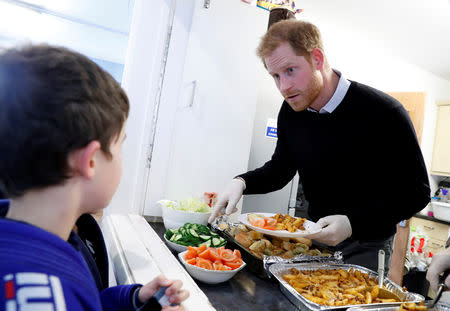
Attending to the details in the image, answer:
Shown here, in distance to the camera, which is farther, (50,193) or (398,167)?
(398,167)

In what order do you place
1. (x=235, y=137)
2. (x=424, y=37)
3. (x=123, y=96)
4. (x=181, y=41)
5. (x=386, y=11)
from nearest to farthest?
(x=123, y=96), (x=181, y=41), (x=235, y=137), (x=386, y=11), (x=424, y=37)

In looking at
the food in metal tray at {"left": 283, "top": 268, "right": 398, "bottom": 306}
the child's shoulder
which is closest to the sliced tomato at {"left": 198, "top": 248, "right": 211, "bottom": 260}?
the food in metal tray at {"left": 283, "top": 268, "right": 398, "bottom": 306}

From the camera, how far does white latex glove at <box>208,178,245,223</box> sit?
1503mm

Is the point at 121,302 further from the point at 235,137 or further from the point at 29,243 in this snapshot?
the point at 235,137

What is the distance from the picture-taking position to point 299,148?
1.71m

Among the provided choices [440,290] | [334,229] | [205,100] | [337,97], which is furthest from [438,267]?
[205,100]

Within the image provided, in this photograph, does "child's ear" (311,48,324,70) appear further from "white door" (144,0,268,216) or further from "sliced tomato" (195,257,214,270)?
A: "sliced tomato" (195,257,214,270)

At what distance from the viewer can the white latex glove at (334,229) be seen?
1240 millimetres

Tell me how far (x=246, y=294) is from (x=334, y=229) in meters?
0.47

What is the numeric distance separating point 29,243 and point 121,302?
0.39 m

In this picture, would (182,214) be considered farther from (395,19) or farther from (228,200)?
(395,19)

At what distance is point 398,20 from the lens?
3096 mm

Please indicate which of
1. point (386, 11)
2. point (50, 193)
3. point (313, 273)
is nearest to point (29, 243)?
point (50, 193)

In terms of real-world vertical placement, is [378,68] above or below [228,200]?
above
